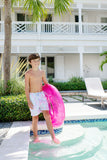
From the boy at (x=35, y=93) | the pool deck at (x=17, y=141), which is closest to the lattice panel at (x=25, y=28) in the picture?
the pool deck at (x=17, y=141)

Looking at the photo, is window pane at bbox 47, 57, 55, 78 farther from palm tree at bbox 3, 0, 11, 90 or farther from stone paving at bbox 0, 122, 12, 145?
stone paving at bbox 0, 122, 12, 145

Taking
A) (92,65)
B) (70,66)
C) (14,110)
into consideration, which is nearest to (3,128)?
(14,110)

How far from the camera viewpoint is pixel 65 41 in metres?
12.2

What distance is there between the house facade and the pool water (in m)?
8.67

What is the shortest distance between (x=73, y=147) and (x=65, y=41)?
9.90m

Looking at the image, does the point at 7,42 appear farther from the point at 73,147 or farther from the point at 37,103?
the point at 73,147

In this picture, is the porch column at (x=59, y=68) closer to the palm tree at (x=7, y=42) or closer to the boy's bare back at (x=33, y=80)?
the palm tree at (x=7, y=42)

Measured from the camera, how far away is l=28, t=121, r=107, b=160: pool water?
9.30 ft

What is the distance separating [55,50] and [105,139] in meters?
9.31

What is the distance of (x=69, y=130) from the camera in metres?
3.86

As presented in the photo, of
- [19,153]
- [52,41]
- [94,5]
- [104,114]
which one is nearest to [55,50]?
[52,41]

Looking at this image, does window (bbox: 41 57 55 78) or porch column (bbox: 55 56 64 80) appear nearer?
porch column (bbox: 55 56 64 80)

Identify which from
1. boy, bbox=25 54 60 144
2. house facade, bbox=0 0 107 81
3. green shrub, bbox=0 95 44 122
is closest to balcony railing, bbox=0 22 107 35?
house facade, bbox=0 0 107 81

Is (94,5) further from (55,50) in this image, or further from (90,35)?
(55,50)
